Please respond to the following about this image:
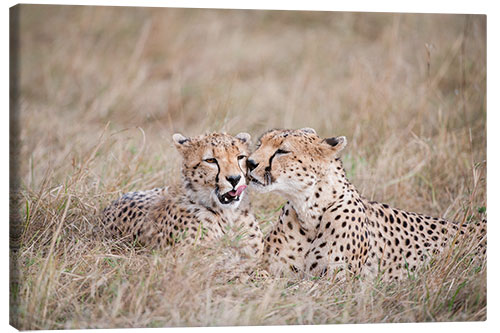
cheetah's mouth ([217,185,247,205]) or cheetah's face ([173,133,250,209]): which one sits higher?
cheetah's face ([173,133,250,209])

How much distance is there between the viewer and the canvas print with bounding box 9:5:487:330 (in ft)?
13.4

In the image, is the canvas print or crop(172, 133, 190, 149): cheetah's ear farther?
crop(172, 133, 190, 149): cheetah's ear

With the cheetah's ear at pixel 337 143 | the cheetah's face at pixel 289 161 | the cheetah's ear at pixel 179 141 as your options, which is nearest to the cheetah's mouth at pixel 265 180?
the cheetah's face at pixel 289 161

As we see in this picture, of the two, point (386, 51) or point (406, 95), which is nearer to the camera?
point (406, 95)

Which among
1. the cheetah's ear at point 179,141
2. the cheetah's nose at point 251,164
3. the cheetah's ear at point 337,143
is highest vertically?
the cheetah's ear at point 179,141

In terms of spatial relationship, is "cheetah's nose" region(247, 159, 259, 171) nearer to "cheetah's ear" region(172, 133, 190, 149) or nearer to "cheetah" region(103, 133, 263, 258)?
"cheetah" region(103, 133, 263, 258)

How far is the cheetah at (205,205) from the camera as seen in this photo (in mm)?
4301

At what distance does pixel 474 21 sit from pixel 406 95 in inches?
74.8

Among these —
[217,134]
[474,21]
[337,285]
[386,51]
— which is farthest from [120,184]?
[386,51]

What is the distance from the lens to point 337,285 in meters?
4.24

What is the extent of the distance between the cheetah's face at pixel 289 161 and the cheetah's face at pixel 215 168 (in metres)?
0.08

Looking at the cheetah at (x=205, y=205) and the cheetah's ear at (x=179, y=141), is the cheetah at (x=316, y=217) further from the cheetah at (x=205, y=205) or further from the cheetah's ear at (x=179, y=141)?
the cheetah's ear at (x=179, y=141)

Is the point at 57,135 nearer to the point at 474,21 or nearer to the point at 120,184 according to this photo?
the point at 120,184

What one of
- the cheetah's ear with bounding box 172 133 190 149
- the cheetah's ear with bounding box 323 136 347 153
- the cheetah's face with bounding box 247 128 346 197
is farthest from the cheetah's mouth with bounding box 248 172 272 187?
the cheetah's ear with bounding box 172 133 190 149
